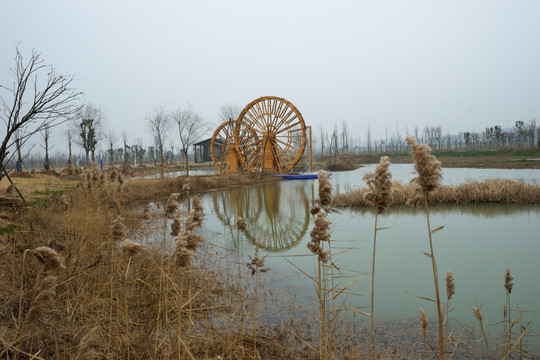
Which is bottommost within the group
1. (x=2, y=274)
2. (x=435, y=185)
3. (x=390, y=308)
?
(x=390, y=308)

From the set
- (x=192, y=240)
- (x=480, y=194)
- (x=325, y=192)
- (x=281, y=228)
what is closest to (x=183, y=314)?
(x=192, y=240)

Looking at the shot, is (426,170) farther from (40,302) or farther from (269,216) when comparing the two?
(269,216)

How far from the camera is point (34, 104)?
372cm

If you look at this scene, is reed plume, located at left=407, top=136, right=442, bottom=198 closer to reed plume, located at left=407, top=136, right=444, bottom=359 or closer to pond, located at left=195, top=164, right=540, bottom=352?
reed plume, located at left=407, top=136, right=444, bottom=359

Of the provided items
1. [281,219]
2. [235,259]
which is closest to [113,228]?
[235,259]

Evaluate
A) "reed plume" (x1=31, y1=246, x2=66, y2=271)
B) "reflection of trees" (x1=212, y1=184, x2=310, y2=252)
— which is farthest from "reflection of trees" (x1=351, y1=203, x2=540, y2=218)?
"reed plume" (x1=31, y1=246, x2=66, y2=271)

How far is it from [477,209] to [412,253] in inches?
189

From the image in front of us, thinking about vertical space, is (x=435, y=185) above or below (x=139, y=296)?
above

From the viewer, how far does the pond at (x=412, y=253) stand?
3.89 m

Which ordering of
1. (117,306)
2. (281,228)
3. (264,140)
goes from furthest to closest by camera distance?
(264,140) < (281,228) < (117,306)

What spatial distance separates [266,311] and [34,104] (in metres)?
3.23

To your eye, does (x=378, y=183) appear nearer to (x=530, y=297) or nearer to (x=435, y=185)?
(x=435, y=185)

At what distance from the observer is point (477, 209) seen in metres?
9.37

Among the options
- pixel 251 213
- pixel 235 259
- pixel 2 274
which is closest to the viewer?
pixel 2 274
